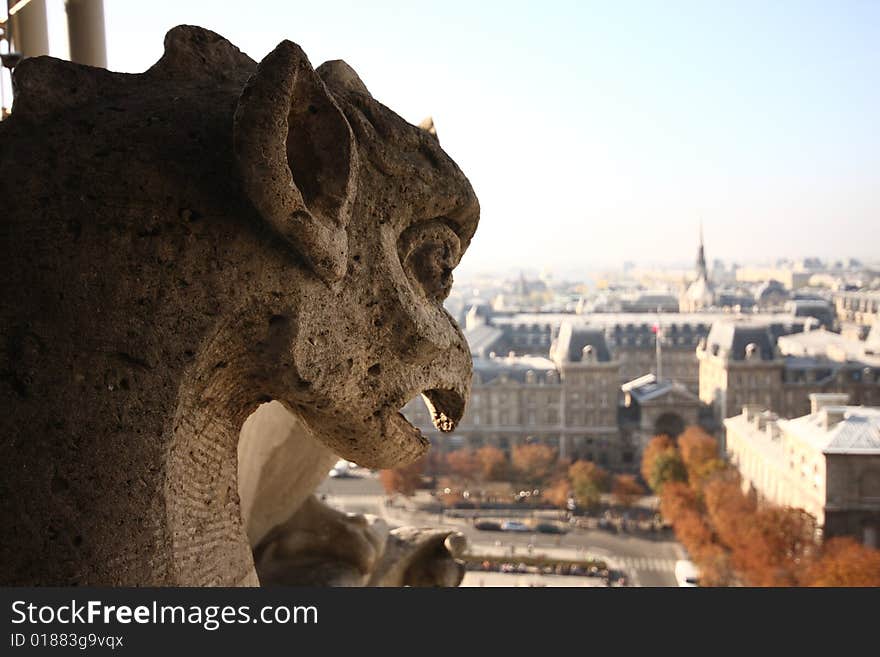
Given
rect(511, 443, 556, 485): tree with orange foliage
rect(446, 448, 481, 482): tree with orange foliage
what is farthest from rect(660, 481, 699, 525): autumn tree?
rect(446, 448, 481, 482): tree with orange foliage

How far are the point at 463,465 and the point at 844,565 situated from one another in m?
7.88

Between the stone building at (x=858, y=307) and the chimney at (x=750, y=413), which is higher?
the stone building at (x=858, y=307)

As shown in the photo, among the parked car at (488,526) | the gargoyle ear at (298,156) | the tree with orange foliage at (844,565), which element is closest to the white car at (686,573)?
the tree with orange foliage at (844,565)

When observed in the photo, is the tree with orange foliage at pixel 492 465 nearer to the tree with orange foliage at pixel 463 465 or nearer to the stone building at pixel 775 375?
the tree with orange foliage at pixel 463 465

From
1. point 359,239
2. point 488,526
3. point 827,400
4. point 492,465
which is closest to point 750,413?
point 827,400

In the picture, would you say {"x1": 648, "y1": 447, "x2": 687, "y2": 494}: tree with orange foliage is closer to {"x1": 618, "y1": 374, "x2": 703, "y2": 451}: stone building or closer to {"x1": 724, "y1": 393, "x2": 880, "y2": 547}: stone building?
{"x1": 724, "y1": 393, "x2": 880, "y2": 547}: stone building

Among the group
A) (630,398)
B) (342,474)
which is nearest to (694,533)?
(342,474)

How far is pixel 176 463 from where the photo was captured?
1.06 metres

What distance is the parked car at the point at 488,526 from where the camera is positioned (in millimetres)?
15461

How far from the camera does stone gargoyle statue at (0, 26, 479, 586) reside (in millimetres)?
982

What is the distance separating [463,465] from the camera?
18594mm

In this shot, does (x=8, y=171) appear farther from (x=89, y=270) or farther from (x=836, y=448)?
(x=836, y=448)

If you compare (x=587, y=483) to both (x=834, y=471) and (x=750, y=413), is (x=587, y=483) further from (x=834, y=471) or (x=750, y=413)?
(x=834, y=471)

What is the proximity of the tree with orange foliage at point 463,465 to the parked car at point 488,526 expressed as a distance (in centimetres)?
257
